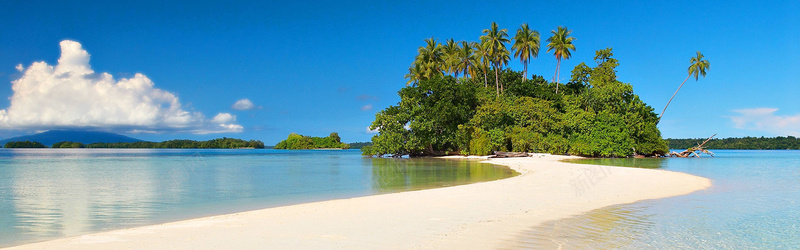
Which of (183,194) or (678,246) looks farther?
(183,194)

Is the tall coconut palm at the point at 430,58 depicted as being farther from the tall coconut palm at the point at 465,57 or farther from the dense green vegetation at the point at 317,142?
the dense green vegetation at the point at 317,142

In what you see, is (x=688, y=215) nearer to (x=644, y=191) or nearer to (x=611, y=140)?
(x=644, y=191)

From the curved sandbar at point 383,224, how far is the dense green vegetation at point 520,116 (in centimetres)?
3391

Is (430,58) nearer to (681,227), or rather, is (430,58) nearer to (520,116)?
(520,116)

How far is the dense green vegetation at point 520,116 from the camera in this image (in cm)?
4475

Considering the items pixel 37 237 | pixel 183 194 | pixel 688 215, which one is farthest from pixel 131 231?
pixel 688 215

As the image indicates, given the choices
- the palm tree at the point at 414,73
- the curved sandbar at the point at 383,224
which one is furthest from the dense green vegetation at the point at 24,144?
the curved sandbar at the point at 383,224

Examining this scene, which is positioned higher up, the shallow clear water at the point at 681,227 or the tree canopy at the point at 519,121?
the tree canopy at the point at 519,121

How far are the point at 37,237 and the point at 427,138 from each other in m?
43.5

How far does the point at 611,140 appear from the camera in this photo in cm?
4344

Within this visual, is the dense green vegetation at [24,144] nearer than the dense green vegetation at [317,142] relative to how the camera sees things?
No

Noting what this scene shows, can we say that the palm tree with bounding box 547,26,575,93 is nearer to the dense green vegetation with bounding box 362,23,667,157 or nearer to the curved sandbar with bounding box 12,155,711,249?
the dense green vegetation with bounding box 362,23,667,157

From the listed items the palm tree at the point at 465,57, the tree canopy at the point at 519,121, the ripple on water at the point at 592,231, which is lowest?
the ripple on water at the point at 592,231

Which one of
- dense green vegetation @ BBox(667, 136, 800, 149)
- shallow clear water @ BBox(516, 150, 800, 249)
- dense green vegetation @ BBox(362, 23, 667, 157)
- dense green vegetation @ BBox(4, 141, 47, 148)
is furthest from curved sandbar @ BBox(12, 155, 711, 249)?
dense green vegetation @ BBox(4, 141, 47, 148)
